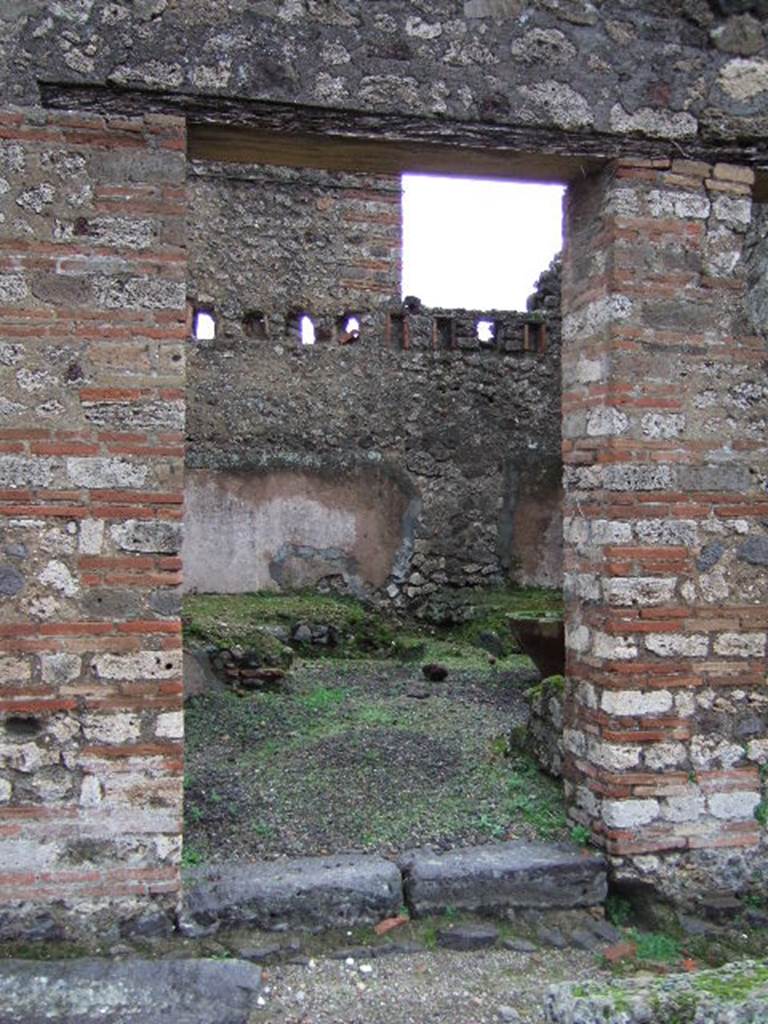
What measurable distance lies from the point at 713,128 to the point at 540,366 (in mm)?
6851

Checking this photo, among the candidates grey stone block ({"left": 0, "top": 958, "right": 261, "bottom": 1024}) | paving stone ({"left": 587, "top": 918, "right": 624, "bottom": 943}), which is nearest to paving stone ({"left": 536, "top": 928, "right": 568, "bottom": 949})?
paving stone ({"left": 587, "top": 918, "right": 624, "bottom": 943})

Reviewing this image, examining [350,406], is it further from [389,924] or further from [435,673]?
[389,924]

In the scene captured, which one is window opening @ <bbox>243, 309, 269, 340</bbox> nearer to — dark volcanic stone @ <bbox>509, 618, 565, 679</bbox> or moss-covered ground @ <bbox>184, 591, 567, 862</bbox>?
moss-covered ground @ <bbox>184, 591, 567, 862</bbox>

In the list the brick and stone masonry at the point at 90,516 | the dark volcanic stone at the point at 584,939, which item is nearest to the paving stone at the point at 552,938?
the dark volcanic stone at the point at 584,939

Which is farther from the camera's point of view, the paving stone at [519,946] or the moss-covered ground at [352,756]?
the moss-covered ground at [352,756]

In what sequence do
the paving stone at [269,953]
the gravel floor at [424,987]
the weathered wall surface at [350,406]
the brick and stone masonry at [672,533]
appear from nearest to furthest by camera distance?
the gravel floor at [424,987] < the paving stone at [269,953] < the brick and stone masonry at [672,533] < the weathered wall surface at [350,406]

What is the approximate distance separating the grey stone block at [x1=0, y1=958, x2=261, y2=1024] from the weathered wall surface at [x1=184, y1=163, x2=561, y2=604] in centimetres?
689

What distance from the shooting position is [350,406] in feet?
35.3

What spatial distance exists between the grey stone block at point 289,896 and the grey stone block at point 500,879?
0.41 ft

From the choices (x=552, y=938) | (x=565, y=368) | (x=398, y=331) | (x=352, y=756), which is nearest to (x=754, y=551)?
(x=565, y=368)

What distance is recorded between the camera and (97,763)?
384 centimetres

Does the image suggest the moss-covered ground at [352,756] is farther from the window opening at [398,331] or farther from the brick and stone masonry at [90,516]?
the window opening at [398,331]

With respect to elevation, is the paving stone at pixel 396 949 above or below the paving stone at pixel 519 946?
above

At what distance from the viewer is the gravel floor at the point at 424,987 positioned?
3502mm
